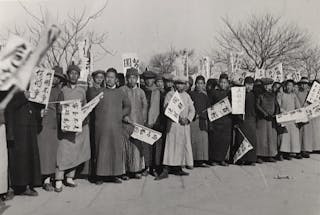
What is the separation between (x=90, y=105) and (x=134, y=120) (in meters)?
0.80

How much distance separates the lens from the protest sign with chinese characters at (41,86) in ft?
14.9

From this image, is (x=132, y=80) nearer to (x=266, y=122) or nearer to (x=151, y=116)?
(x=151, y=116)

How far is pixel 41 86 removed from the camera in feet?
15.0

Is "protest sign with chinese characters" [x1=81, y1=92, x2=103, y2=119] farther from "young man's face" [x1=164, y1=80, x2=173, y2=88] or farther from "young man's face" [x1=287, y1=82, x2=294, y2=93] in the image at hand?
"young man's face" [x1=287, y1=82, x2=294, y2=93]

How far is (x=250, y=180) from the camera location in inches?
218

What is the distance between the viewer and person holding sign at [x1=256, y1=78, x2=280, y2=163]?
6926mm

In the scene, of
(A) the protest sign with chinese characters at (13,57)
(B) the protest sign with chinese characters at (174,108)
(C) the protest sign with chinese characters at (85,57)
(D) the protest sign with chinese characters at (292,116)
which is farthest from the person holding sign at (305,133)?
(A) the protest sign with chinese characters at (13,57)

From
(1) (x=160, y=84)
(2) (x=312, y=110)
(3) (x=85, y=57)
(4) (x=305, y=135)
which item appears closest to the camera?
(1) (x=160, y=84)

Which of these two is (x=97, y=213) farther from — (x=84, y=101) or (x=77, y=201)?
(x=84, y=101)

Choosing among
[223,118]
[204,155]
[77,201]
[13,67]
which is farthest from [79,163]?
[13,67]

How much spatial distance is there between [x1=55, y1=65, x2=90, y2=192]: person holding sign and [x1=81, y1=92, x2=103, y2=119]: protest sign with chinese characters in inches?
5.5

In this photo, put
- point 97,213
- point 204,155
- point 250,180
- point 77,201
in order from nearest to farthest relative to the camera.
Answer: point 97,213
point 77,201
point 250,180
point 204,155

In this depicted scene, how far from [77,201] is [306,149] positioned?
16.7ft

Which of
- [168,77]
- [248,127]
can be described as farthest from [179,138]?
[248,127]
